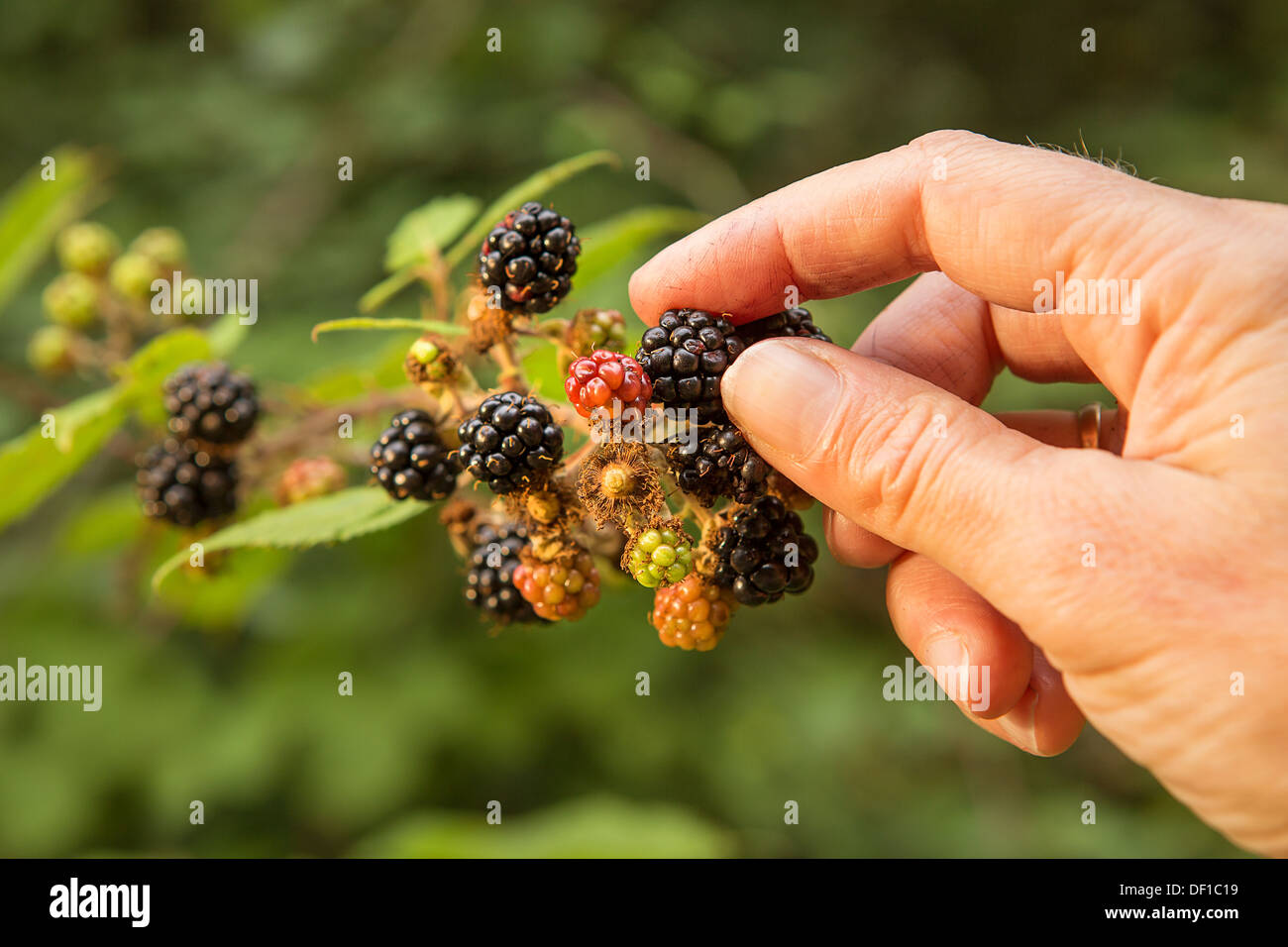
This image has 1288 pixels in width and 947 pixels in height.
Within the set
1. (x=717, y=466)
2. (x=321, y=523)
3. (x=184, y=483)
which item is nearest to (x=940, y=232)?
(x=717, y=466)

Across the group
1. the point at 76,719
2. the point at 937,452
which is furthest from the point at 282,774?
the point at 937,452

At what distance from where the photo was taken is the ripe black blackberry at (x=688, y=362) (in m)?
1.78

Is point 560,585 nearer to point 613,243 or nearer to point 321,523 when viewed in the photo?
point 321,523

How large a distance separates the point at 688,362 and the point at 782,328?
345 mm

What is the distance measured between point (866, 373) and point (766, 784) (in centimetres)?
348

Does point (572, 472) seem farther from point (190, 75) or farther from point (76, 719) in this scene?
point (190, 75)

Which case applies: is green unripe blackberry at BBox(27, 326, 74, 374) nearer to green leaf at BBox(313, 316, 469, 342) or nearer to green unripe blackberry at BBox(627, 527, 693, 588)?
green leaf at BBox(313, 316, 469, 342)

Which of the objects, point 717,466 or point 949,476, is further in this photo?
point 717,466

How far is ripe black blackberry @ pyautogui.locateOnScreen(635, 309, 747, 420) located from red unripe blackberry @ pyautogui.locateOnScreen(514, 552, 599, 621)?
17.3 inches

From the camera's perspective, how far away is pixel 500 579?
203 cm

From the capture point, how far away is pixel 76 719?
13.6 feet

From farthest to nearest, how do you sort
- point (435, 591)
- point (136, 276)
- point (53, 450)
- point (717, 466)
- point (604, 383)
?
point (435, 591), point (136, 276), point (53, 450), point (717, 466), point (604, 383)

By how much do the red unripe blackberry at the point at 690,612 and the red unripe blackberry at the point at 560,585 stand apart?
0.17 m

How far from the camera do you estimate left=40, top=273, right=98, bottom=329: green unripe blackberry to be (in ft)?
10.8
